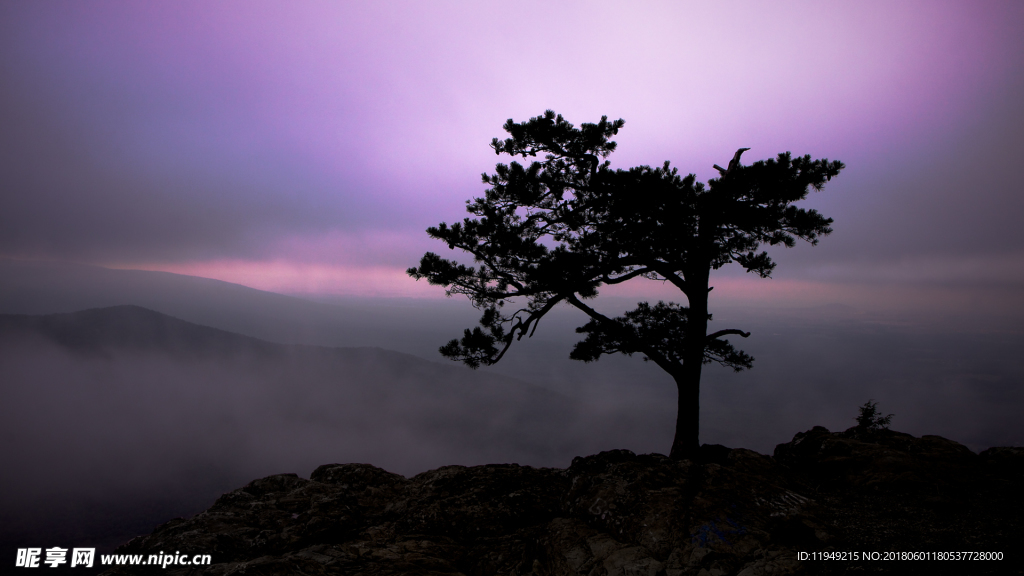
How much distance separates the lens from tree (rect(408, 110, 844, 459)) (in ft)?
34.8

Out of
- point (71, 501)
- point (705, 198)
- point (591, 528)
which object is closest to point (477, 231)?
point (705, 198)

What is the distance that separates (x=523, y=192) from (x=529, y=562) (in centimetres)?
869

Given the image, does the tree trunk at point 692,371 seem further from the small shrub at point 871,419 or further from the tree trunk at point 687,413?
the small shrub at point 871,419

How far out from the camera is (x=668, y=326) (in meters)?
13.0

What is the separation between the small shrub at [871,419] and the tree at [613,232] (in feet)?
14.1

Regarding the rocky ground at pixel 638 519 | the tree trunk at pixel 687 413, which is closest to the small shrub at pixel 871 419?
the rocky ground at pixel 638 519

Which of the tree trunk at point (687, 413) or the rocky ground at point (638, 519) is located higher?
the tree trunk at point (687, 413)

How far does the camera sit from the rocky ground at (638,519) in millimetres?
5793

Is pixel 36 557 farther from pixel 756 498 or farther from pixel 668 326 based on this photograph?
pixel 668 326

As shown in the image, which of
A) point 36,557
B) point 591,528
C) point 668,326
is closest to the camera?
point 591,528

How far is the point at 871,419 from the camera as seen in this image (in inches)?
517

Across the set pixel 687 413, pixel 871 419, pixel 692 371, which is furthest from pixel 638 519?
pixel 871 419

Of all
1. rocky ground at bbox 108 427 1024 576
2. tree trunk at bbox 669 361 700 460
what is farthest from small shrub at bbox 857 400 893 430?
tree trunk at bbox 669 361 700 460

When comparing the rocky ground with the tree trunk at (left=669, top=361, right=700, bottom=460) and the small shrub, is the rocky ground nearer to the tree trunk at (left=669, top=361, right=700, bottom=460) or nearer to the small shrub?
the tree trunk at (left=669, top=361, right=700, bottom=460)
